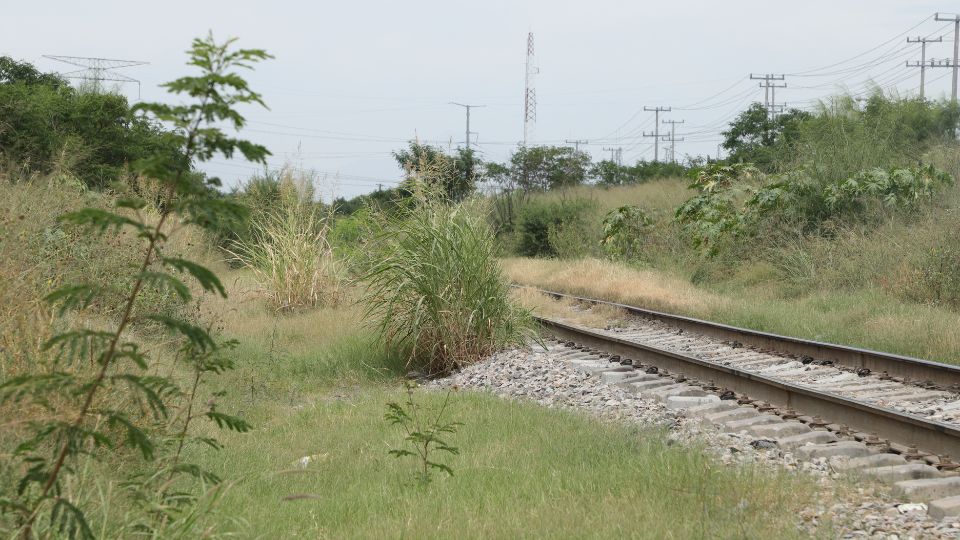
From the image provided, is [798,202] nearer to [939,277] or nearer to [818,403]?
[939,277]

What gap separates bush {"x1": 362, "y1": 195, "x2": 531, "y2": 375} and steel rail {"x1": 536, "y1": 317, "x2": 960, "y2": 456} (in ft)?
5.73

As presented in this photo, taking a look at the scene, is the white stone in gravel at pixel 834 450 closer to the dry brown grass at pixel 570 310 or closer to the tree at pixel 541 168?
the dry brown grass at pixel 570 310

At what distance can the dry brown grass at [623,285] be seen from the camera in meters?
16.4

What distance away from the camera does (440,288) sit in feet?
35.7

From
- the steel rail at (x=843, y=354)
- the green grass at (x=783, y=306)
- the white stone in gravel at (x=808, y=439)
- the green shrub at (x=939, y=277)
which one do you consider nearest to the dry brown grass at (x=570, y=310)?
the green grass at (x=783, y=306)

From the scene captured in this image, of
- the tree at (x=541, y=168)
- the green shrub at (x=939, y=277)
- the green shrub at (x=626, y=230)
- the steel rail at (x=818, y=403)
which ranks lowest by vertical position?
the steel rail at (x=818, y=403)

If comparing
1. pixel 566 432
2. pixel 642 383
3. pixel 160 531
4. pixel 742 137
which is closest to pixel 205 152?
pixel 160 531

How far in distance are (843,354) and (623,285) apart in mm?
8226

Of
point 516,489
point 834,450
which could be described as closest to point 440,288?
point 834,450

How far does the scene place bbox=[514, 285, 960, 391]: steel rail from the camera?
8.91 meters

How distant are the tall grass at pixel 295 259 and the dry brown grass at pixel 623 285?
2.99m

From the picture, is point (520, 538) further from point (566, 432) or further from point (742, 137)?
point (742, 137)

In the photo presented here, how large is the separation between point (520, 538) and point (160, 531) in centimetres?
159

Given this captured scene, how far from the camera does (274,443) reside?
24.1 feet
